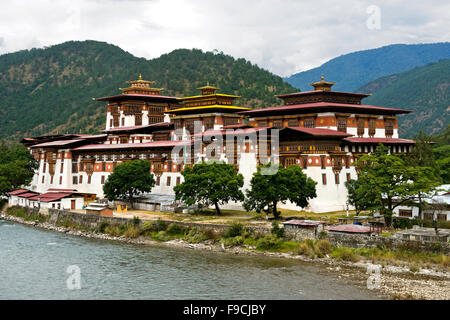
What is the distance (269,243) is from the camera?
56.7 meters

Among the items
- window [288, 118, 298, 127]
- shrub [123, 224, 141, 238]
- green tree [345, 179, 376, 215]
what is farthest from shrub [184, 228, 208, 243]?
window [288, 118, 298, 127]

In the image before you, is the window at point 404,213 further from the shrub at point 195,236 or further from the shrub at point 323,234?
the shrub at point 195,236

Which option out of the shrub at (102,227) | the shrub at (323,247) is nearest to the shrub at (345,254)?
the shrub at (323,247)

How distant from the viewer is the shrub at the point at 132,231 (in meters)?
66.2

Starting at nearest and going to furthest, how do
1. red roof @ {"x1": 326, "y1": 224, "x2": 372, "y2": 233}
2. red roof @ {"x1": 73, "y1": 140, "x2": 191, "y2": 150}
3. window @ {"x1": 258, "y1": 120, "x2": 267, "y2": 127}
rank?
red roof @ {"x1": 326, "y1": 224, "x2": 372, "y2": 233} < red roof @ {"x1": 73, "y1": 140, "x2": 191, "y2": 150} < window @ {"x1": 258, "y1": 120, "x2": 267, "y2": 127}

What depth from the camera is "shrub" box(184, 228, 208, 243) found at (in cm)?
6128

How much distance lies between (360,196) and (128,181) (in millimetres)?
36034

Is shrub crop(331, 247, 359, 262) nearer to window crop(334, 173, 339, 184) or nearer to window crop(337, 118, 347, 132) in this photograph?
window crop(334, 173, 339, 184)

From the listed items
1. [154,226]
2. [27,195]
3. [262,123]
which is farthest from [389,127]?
[27,195]

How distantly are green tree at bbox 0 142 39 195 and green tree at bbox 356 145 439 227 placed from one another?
6755 centimetres

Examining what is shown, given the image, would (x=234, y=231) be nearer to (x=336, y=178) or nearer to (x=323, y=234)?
(x=323, y=234)

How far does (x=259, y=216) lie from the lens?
68250 mm

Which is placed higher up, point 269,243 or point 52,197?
point 52,197

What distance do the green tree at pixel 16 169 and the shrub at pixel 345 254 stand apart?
67.8 metres
